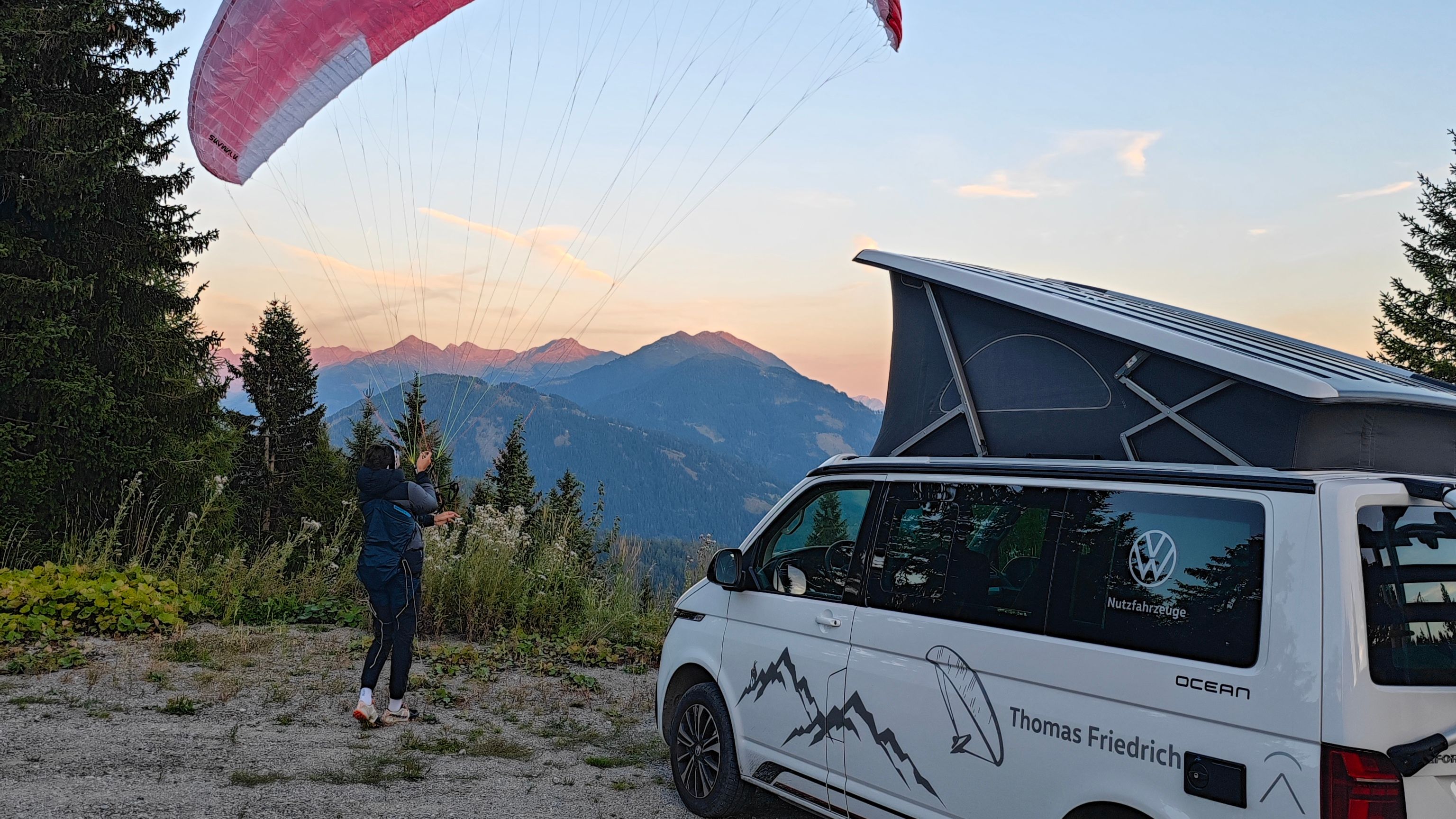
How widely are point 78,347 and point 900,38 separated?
1488 centimetres

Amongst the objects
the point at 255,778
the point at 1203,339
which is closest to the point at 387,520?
the point at 255,778

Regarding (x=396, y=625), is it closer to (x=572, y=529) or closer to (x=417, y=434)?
(x=417, y=434)

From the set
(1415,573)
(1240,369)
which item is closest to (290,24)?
(1240,369)

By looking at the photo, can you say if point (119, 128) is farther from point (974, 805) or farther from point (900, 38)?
point (974, 805)

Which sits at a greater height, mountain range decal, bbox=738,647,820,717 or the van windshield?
the van windshield

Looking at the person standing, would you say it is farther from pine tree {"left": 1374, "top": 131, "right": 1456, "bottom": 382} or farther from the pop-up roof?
pine tree {"left": 1374, "top": 131, "right": 1456, "bottom": 382}

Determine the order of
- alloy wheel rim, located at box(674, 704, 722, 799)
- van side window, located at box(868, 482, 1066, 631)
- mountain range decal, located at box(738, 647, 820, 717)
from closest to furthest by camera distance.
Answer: van side window, located at box(868, 482, 1066, 631)
mountain range decal, located at box(738, 647, 820, 717)
alloy wheel rim, located at box(674, 704, 722, 799)

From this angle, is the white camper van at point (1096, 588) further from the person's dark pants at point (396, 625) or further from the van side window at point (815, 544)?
the person's dark pants at point (396, 625)

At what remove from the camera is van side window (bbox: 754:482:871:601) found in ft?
15.4

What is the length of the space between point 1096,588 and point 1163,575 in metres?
0.26

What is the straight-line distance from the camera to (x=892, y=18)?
963cm

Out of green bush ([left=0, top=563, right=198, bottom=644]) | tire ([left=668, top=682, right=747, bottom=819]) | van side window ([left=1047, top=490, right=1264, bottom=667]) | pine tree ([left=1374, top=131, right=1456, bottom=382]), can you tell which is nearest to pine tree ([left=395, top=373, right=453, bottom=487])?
green bush ([left=0, top=563, right=198, bottom=644])

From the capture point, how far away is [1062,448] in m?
4.05

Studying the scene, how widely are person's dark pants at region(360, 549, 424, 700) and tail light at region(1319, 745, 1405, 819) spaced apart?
565 cm
